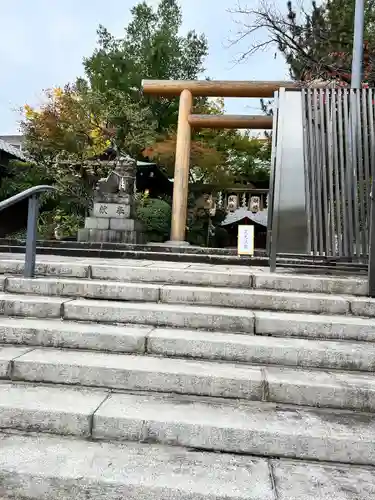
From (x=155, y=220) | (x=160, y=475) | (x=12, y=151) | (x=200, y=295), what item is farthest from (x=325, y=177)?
(x=12, y=151)

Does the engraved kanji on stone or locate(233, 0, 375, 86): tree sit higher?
locate(233, 0, 375, 86): tree

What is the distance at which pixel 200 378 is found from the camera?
220 cm

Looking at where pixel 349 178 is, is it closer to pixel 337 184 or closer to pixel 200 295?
pixel 337 184

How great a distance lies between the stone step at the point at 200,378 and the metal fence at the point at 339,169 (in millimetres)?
1894

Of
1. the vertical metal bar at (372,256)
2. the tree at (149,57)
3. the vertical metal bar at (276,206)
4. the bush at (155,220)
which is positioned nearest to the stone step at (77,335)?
the vertical metal bar at (276,206)

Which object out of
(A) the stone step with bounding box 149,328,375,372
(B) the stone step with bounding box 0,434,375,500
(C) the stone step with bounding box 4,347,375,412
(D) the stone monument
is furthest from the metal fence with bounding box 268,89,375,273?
(D) the stone monument

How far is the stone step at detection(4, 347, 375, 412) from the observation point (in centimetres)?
211

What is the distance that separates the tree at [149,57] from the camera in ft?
63.1

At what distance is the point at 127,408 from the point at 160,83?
33.6 ft

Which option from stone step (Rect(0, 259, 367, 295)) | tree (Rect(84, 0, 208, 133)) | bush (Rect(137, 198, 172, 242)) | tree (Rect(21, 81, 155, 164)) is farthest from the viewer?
tree (Rect(84, 0, 208, 133))

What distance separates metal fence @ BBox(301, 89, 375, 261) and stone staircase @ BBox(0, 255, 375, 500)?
2.51 ft

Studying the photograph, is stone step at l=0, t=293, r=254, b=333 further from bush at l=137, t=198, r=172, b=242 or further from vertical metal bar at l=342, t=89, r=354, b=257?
bush at l=137, t=198, r=172, b=242

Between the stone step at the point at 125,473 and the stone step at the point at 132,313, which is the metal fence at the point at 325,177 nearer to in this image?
the stone step at the point at 132,313

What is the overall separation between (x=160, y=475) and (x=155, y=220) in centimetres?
1010
